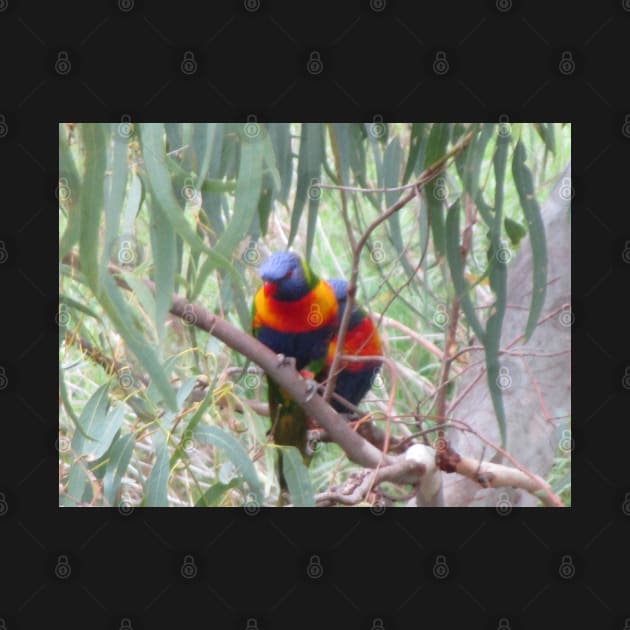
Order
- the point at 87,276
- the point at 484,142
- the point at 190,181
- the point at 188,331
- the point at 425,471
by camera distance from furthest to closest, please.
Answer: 1. the point at 188,331
2. the point at 425,471
3. the point at 484,142
4. the point at 190,181
5. the point at 87,276

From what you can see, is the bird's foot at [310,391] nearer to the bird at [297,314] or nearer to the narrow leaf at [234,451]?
the narrow leaf at [234,451]

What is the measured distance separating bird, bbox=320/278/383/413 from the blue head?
91mm

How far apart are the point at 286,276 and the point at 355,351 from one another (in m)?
0.22

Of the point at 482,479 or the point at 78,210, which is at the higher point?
the point at 78,210

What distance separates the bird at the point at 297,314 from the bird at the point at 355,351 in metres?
0.02

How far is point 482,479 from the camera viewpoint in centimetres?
130

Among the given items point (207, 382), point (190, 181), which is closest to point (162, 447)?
point (207, 382)

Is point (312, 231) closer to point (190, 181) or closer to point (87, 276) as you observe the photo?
point (190, 181)

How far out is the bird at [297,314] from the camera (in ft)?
5.57

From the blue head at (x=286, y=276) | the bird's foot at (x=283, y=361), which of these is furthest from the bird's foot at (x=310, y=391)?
the blue head at (x=286, y=276)

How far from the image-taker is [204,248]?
0.91 meters

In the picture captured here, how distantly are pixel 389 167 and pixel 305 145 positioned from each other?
208 millimetres

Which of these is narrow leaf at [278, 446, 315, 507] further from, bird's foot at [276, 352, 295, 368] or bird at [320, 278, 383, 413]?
bird at [320, 278, 383, 413]

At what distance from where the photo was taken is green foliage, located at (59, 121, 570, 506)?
0.97m
